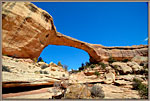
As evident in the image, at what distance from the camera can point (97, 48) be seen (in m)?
15.0

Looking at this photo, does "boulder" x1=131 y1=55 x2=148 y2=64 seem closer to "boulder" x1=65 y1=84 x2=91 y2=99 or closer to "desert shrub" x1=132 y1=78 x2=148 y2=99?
"desert shrub" x1=132 y1=78 x2=148 y2=99

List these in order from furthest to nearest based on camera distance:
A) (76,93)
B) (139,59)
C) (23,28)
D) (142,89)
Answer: (139,59)
(23,28)
(142,89)
(76,93)

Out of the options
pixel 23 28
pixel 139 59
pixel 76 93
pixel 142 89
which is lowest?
pixel 142 89

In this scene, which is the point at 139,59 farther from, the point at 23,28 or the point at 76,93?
the point at 23,28

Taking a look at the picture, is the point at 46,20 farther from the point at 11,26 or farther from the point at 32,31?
the point at 11,26

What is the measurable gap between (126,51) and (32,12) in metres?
16.6

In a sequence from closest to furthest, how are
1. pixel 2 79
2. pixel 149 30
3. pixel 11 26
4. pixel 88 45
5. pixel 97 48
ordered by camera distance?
1. pixel 2 79
2. pixel 149 30
3. pixel 11 26
4. pixel 88 45
5. pixel 97 48

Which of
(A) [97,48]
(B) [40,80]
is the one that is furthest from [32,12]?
(A) [97,48]

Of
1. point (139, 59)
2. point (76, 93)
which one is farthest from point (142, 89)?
point (139, 59)

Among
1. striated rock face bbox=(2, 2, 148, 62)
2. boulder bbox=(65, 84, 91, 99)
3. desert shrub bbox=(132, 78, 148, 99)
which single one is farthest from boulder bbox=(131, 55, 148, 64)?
boulder bbox=(65, 84, 91, 99)

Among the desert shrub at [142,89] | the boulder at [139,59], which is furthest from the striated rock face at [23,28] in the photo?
the boulder at [139,59]

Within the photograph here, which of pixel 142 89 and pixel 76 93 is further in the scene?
pixel 142 89

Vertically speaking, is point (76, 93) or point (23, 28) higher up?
point (23, 28)

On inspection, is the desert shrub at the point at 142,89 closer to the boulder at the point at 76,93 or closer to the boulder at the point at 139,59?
the boulder at the point at 76,93
